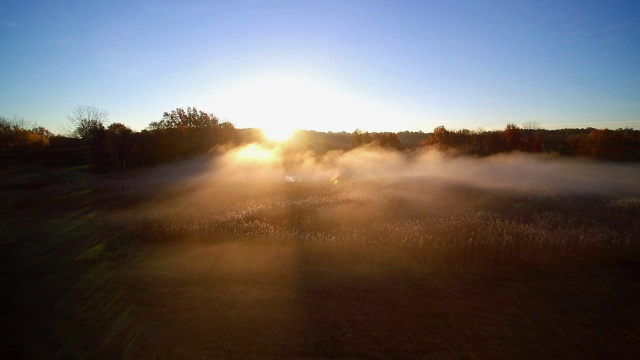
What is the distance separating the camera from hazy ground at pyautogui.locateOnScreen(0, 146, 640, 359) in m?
5.93

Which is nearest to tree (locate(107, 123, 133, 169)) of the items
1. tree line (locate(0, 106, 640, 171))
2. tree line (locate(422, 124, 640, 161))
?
tree line (locate(0, 106, 640, 171))

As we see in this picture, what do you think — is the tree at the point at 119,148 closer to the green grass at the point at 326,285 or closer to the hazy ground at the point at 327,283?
the hazy ground at the point at 327,283

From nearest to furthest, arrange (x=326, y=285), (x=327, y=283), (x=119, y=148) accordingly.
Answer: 1. (x=326, y=285)
2. (x=327, y=283)
3. (x=119, y=148)

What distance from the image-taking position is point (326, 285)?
8.29 meters

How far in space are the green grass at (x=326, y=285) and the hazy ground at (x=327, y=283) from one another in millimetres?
41

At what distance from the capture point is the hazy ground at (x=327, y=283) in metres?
5.93

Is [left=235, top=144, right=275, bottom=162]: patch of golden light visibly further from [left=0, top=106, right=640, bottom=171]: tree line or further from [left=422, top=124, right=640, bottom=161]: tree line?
[left=422, top=124, right=640, bottom=161]: tree line

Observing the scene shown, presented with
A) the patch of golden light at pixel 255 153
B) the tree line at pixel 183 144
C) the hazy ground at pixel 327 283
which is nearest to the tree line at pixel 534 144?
the tree line at pixel 183 144

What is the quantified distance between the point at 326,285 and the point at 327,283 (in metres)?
0.12

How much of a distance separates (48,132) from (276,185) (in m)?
104

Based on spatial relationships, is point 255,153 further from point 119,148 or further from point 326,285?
point 326,285

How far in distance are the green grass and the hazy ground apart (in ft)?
0.13

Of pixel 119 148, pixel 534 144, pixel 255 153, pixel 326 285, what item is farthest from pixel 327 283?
pixel 534 144

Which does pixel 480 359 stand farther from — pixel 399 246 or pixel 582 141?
pixel 582 141
